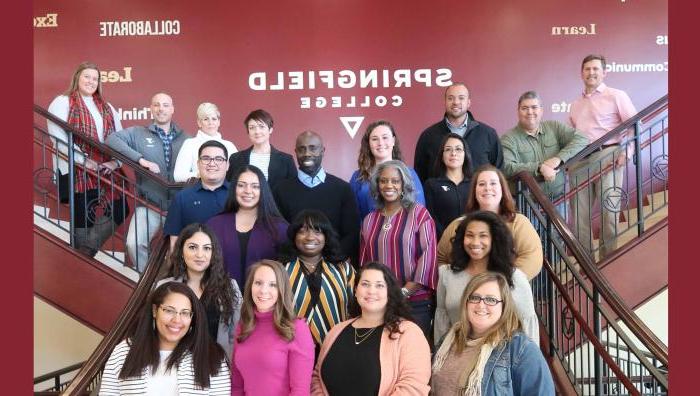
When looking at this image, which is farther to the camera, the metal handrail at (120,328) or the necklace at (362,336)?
the metal handrail at (120,328)

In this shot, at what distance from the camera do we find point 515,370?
10.1 feet

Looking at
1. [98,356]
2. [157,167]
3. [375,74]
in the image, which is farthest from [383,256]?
[375,74]

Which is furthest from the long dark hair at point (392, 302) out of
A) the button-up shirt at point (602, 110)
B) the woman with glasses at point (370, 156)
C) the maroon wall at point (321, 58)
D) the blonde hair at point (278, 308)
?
the maroon wall at point (321, 58)

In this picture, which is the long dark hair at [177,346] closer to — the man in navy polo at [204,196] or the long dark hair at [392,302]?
the long dark hair at [392,302]

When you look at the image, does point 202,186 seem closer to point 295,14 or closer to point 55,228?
point 55,228

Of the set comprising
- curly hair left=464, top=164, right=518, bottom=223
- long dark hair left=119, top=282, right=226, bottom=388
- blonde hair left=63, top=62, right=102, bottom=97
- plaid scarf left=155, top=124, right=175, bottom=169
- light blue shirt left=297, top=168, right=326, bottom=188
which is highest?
blonde hair left=63, top=62, right=102, bottom=97

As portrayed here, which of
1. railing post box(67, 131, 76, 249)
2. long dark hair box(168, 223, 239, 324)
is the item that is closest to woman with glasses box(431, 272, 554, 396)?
long dark hair box(168, 223, 239, 324)

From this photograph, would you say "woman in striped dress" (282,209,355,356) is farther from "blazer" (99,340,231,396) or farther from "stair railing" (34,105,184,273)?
"stair railing" (34,105,184,273)

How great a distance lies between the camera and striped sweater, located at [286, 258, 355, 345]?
3684 millimetres

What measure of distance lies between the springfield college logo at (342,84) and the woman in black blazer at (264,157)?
3.55 meters

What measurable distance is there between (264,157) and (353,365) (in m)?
1.94

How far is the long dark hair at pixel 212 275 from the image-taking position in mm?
3615

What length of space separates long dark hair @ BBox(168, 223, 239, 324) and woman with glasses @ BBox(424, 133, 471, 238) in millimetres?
1389

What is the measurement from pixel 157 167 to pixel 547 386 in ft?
12.2
